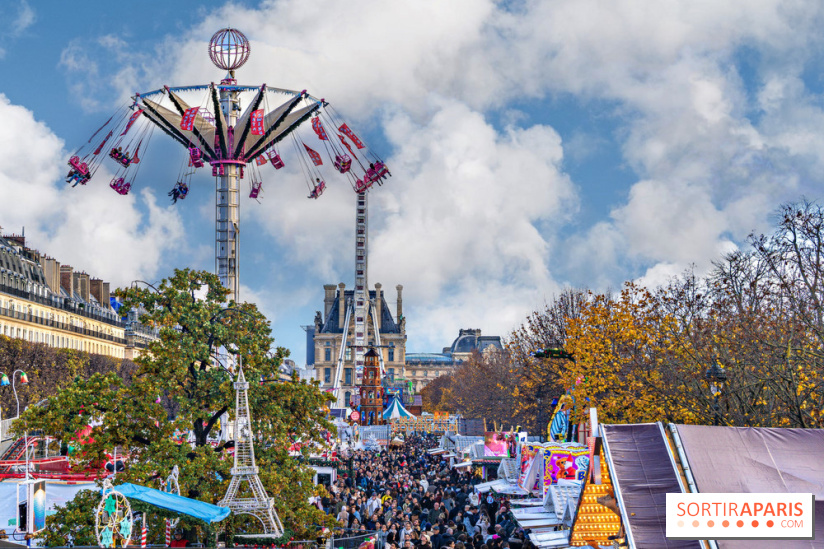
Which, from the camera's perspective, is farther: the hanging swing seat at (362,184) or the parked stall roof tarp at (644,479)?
the hanging swing seat at (362,184)

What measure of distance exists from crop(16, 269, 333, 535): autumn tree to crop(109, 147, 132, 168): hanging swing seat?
1997 inches

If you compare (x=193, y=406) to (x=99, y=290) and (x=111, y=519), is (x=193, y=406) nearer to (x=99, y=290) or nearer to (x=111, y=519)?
(x=111, y=519)

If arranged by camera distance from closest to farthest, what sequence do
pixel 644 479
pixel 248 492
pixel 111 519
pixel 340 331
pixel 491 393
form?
pixel 644 479, pixel 111 519, pixel 248 492, pixel 491 393, pixel 340 331

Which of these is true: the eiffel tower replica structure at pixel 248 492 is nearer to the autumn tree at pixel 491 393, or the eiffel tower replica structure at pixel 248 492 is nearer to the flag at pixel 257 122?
the autumn tree at pixel 491 393

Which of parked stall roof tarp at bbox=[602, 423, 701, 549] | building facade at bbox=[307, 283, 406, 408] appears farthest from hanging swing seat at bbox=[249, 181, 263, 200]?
building facade at bbox=[307, 283, 406, 408]

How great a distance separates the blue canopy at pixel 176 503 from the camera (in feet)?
54.4

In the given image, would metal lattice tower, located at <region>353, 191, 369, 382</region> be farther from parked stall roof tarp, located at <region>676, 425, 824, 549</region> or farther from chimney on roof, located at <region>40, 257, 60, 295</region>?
parked stall roof tarp, located at <region>676, 425, 824, 549</region>

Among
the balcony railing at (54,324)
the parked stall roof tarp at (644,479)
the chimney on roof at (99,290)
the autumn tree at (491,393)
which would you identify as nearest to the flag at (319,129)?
the autumn tree at (491,393)

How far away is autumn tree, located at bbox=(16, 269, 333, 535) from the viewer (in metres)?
19.9

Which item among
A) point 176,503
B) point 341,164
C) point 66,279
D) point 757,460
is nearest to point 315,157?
Result: point 341,164

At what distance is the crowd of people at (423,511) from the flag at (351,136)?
124ft

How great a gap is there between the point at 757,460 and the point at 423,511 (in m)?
13.8

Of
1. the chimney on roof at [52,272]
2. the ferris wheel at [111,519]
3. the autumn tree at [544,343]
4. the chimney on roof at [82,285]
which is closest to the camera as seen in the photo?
the ferris wheel at [111,519]

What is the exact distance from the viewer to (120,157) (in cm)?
7062
